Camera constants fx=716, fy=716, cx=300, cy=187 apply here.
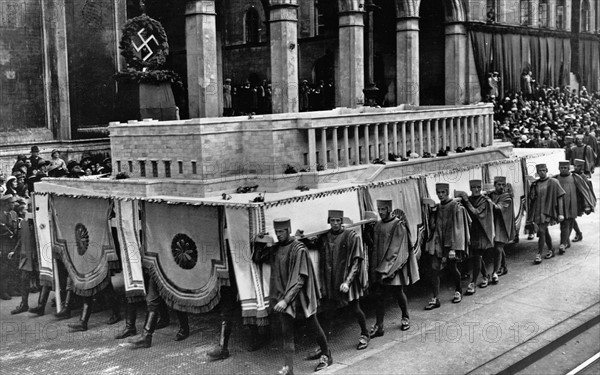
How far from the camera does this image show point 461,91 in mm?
29000

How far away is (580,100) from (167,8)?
19701 mm

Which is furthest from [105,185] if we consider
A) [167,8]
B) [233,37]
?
[233,37]

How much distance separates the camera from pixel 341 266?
9.17 m

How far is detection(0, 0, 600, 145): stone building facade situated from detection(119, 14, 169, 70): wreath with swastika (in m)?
2.42

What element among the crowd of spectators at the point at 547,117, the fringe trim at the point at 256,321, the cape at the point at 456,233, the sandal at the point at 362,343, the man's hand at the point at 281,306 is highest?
the crowd of spectators at the point at 547,117

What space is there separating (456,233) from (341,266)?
2.81 metres

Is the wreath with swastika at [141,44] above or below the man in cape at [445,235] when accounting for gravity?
above

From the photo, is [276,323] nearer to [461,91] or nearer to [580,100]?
[461,91]

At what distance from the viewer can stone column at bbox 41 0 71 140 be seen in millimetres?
20516

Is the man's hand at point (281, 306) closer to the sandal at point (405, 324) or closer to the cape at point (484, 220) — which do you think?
the sandal at point (405, 324)

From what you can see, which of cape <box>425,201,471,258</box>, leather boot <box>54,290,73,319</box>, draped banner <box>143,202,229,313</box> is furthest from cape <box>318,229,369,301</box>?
leather boot <box>54,290,73,319</box>

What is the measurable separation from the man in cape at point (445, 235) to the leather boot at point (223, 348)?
3.52 metres

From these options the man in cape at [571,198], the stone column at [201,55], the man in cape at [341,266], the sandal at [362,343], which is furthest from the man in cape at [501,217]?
the stone column at [201,55]

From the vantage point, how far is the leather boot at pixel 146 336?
9711 mm
